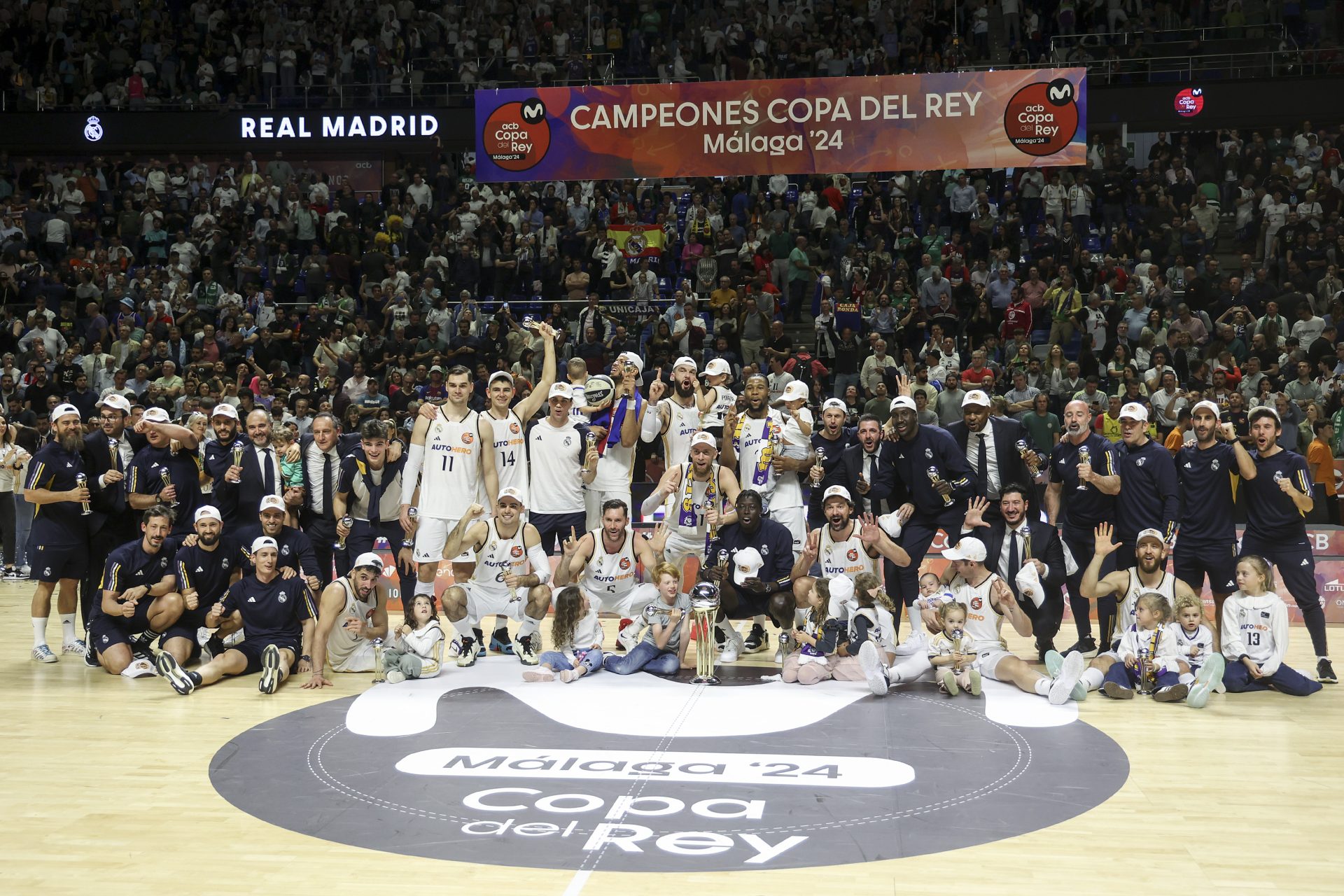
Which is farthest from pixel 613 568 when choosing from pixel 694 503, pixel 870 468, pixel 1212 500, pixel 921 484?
pixel 1212 500

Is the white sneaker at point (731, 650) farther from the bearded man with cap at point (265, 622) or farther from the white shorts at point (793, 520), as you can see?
the bearded man with cap at point (265, 622)

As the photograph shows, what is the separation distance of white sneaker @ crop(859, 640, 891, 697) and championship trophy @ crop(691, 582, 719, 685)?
1297 mm

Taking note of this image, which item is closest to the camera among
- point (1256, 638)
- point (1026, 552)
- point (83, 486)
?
point (1256, 638)

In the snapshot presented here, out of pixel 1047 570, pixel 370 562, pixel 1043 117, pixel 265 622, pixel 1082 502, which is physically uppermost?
pixel 1043 117

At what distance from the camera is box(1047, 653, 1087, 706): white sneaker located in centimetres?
980

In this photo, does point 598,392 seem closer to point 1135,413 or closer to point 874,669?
point 874,669

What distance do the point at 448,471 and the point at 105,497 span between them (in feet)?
10.5

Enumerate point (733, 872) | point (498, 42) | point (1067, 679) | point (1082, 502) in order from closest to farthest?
point (733, 872) → point (1067, 679) → point (1082, 502) → point (498, 42)

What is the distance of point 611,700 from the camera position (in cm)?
1007

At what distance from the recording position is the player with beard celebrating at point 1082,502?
11102mm

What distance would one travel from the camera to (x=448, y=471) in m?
11.8

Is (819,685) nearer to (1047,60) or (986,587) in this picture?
(986,587)

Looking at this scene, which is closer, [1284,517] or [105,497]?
[1284,517]

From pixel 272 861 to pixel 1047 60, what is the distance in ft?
70.1
